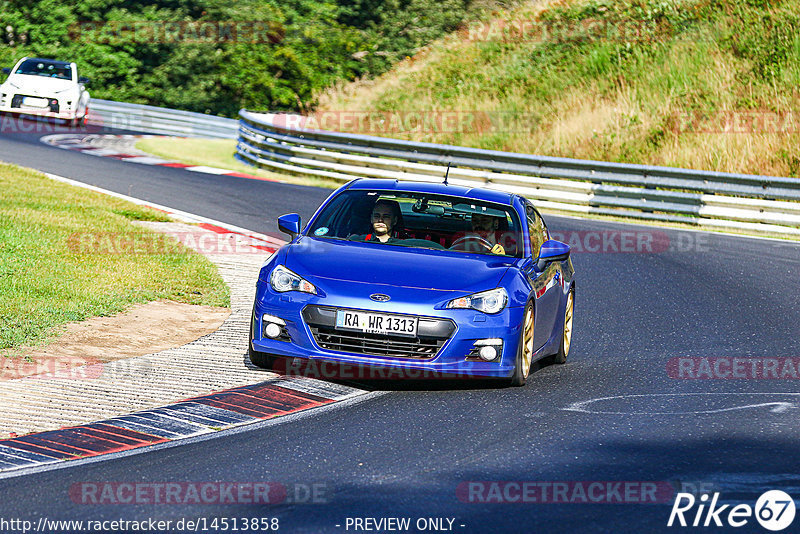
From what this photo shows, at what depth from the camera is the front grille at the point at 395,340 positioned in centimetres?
809

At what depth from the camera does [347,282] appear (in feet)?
26.9

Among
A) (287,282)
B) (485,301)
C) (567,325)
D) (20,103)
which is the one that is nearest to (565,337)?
(567,325)

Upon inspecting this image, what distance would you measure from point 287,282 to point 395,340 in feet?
3.03

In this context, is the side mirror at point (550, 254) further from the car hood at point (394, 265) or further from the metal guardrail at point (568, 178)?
the metal guardrail at point (568, 178)

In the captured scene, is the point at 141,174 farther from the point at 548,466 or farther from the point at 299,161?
the point at 548,466

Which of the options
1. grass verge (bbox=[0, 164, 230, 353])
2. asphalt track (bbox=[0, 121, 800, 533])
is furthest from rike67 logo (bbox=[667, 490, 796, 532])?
grass verge (bbox=[0, 164, 230, 353])

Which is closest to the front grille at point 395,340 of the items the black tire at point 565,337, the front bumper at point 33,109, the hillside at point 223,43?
the black tire at point 565,337

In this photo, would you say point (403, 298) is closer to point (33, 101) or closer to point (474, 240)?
point (474, 240)

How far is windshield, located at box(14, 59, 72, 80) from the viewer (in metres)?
31.4

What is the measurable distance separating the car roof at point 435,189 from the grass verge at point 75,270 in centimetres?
258

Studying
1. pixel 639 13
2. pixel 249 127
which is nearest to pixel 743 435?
pixel 249 127

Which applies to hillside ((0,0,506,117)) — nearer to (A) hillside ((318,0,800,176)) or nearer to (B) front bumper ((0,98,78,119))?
(A) hillside ((318,0,800,176))

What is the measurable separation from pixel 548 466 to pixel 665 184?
1672 centimetres

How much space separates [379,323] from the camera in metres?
8.06
